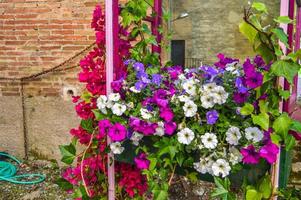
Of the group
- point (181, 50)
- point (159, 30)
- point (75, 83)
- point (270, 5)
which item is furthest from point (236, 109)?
Answer: point (270, 5)

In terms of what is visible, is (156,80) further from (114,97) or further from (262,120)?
(262,120)

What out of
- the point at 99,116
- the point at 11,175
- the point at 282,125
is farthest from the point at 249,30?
the point at 11,175

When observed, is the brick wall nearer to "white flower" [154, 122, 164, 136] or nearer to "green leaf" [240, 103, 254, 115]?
"white flower" [154, 122, 164, 136]

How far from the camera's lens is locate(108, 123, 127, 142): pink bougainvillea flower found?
1959 millimetres

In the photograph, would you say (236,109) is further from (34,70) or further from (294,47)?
(34,70)

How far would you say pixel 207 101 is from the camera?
74.4 inches

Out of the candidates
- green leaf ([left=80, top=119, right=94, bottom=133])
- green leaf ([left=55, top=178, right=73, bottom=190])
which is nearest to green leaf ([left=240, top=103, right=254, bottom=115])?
green leaf ([left=80, top=119, right=94, bottom=133])

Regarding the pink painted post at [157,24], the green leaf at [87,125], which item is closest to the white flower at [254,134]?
the green leaf at [87,125]

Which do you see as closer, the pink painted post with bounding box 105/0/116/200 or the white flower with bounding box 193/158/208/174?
the white flower with bounding box 193/158/208/174

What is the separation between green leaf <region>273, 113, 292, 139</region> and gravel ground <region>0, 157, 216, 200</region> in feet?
5.80

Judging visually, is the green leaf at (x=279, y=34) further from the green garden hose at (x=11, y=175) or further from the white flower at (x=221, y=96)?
the green garden hose at (x=11, y=175)

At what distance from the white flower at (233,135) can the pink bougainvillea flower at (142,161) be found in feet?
1.51

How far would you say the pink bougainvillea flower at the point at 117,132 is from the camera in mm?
1959

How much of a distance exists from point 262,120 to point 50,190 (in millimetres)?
2833
